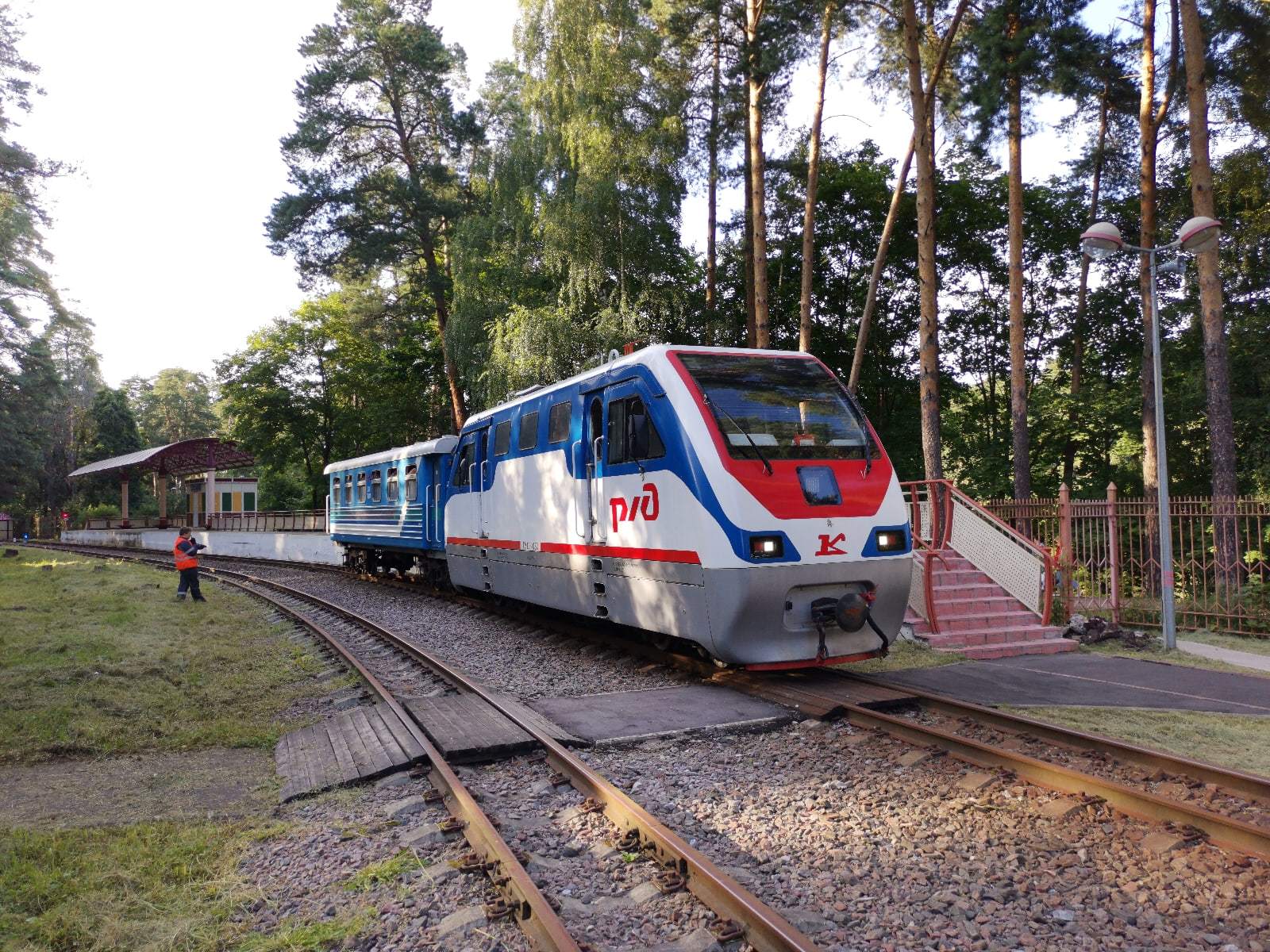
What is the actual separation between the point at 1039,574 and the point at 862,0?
1090cm

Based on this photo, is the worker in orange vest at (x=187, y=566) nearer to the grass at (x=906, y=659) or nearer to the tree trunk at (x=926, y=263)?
the grass at (x=906, y=659)

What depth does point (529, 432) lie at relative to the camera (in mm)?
11352

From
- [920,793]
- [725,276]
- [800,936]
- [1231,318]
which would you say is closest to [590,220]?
[725,276]

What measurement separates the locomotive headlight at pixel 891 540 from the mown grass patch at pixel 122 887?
17.4ft

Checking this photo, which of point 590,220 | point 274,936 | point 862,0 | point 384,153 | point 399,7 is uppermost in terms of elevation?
point 399,7

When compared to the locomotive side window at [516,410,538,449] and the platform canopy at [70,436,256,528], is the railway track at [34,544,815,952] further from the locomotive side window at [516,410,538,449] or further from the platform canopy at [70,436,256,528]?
the platform canopy at [70,436,256,528]

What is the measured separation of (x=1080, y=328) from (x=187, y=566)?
24.8 meters

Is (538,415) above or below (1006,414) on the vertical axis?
below

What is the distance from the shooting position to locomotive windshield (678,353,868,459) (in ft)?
25.5

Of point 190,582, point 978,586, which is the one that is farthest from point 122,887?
point 190,582

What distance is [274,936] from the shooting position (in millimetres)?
3664

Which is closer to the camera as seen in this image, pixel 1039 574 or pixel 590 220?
pixel 1039 574

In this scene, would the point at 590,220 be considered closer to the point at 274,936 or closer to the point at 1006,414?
the point at 1006,414

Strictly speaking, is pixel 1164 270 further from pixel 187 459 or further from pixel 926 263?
pixel 187 459
